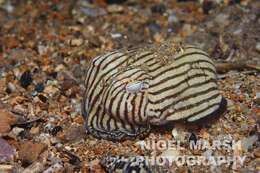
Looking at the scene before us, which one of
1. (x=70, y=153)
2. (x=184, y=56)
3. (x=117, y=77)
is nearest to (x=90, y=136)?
(x=70, y=153)

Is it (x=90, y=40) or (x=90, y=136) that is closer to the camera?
(x=90, y=136)

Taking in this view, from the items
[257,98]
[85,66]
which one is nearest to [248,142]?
[257,98]

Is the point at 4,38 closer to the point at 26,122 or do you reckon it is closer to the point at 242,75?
the point at 26,122

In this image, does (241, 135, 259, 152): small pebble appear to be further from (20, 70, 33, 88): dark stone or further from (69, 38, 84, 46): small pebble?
(69, 38, 84, 46): small pebble

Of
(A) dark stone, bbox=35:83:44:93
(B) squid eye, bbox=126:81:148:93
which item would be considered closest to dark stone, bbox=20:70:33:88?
(A) dark stone, bbox=35:83:44:93

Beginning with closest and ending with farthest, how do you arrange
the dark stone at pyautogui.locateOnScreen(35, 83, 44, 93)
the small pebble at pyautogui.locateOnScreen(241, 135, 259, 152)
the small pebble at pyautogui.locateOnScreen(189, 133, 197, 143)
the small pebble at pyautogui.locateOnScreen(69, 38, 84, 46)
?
the small pebble at pyautogui.locateOnScreen(241, 135, 259, 152)
the small pebble at pyautogui.locateOnScreen(189, 133, 197, 143)
the dark stone at pyautogui.locateOnScreen(35, 83, 44, 93)
the small pebble at pyautogui.locateOnScreen(69, 38, 84, 46)

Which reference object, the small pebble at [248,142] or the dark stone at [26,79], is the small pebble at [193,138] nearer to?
the small pebble at [248,142]
